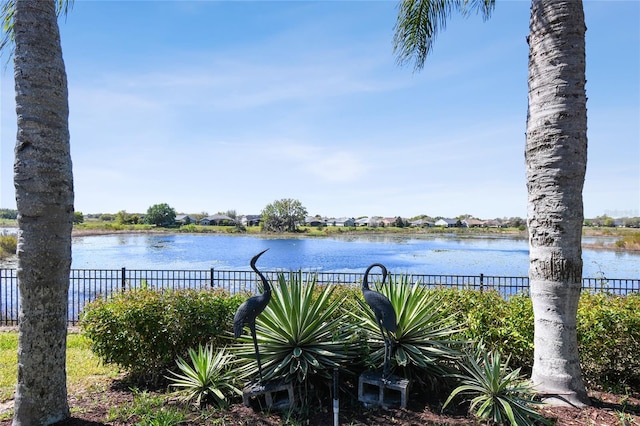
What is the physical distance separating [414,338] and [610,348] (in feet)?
8.35

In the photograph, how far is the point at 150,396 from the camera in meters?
4.48

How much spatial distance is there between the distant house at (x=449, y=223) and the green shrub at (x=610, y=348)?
112005 millimetres

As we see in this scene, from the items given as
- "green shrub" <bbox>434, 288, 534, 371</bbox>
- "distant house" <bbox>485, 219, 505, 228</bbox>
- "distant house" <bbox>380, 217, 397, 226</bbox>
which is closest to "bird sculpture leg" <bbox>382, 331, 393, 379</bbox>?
"green shrub" <bbox>434, 288, 534, 371</bbox>

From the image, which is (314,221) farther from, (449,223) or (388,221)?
(449,223)

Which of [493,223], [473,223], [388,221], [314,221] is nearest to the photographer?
[493,223]

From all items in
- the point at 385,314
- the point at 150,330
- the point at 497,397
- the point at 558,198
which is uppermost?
the point at 558,198

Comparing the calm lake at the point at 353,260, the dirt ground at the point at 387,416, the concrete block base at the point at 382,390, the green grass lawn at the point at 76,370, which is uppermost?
the concrete block base at the point at 382,390

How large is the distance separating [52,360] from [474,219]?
420ft

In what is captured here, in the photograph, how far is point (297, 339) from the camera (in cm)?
417

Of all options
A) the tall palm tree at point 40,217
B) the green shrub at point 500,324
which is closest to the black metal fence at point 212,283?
the green shrub at point 500,324

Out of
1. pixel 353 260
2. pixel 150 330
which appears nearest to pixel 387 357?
pixel 150 330

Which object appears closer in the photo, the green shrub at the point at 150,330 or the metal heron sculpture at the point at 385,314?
the metal heron sculpture at the point at 385,314

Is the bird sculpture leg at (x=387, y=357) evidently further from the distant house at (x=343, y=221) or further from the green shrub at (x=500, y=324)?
the distant house at (x=343, y=221)

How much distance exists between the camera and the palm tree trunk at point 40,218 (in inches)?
132
